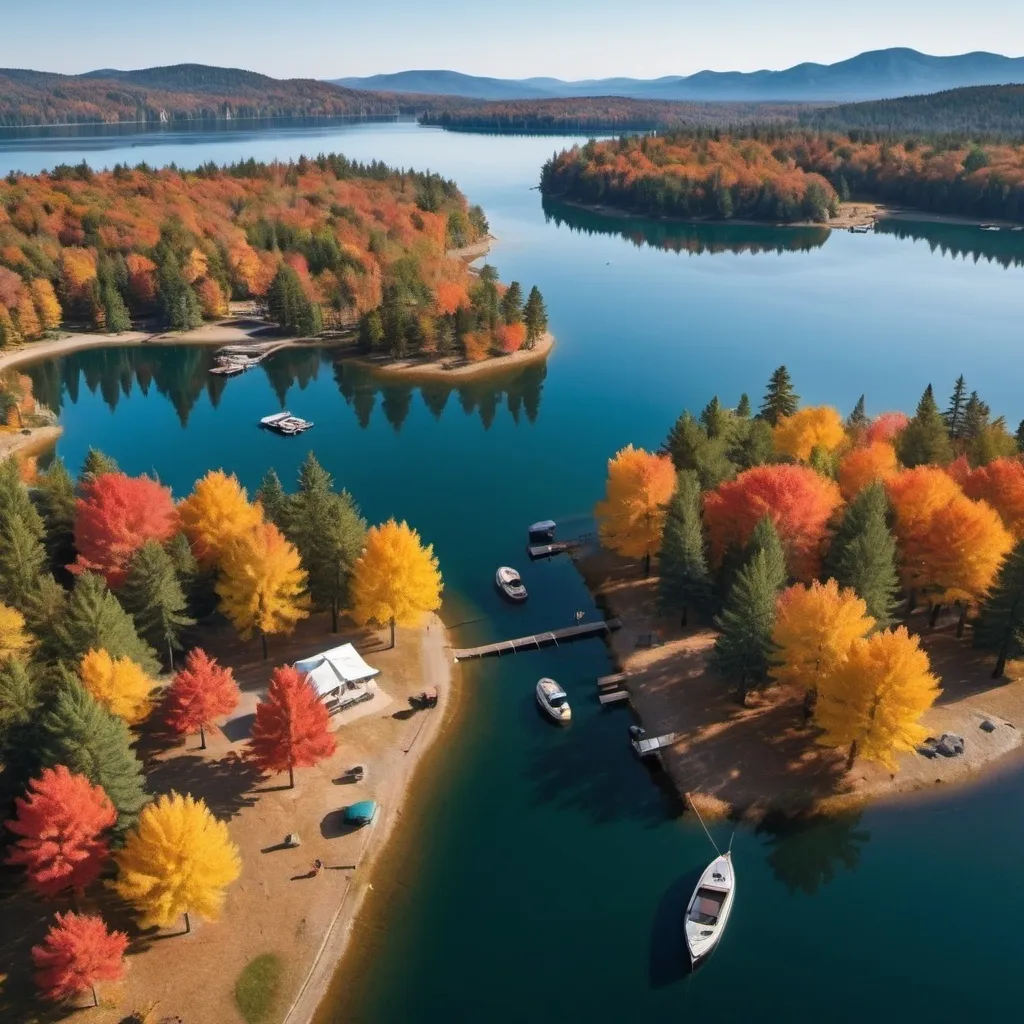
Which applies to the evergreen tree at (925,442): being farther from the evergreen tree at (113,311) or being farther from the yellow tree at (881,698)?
the evergreen tree at (113,311)

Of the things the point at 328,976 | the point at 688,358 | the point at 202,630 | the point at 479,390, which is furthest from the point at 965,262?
the point at 328,976

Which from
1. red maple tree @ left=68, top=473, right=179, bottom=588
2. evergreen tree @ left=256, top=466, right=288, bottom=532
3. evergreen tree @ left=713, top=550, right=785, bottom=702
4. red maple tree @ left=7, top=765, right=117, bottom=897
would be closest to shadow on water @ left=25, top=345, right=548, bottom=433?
evergreen tree @ left=256, top=466, right=288, bottom=532

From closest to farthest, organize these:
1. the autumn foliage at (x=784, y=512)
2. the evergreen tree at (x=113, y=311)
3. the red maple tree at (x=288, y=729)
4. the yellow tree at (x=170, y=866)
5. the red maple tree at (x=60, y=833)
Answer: the yellow tree at (x=170, y=866) → the red maple tree at (x=60, y=833) → the red maple tree at (x=288, y=729) → the autumn foliage at (x=784, y=512) → the evergreen tree at (x=113, y=311)

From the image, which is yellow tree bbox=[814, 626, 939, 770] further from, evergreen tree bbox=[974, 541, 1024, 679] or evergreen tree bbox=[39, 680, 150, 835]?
evergreen tree bbox=[39, 680, 150, 835]

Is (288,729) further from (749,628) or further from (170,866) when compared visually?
(749,628)

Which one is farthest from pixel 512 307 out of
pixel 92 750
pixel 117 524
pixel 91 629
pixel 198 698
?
pixel 92 750

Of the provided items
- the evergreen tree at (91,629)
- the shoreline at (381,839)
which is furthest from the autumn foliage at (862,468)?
the evergreen tree at (91,629)

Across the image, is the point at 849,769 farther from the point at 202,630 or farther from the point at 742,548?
the point at 202,630
